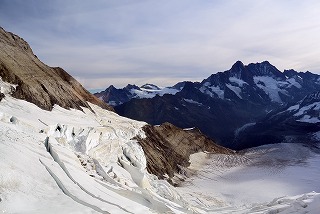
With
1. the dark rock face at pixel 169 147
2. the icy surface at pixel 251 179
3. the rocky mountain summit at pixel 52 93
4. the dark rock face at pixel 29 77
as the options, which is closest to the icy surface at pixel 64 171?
the dark rock face at pixel 29 77

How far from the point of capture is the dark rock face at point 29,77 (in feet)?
135

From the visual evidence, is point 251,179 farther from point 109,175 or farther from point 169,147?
point 109,175

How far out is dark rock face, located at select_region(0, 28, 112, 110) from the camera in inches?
1616

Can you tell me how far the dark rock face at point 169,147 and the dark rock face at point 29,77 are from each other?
12.0 meters

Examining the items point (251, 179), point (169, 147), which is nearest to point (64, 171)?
point (251, 179)

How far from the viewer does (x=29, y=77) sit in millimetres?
45250

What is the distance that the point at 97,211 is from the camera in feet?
63.4

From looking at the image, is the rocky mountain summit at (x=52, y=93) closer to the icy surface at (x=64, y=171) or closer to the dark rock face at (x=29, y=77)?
the dark rock face at (x=29, y=77)

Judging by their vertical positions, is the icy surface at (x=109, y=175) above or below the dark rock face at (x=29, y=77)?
below

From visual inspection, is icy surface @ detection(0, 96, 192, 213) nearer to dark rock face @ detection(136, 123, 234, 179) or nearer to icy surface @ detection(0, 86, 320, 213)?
icy surface @ detection(0, 86, 320, 213)

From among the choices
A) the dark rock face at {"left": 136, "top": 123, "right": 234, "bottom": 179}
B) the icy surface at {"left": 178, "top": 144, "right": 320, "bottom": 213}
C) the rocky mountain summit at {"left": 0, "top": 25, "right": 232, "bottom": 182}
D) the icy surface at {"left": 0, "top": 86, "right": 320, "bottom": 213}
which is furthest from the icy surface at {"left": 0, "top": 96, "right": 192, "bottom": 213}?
the dark rock face at {"left": 136, "top": 123, "right": 234, "bottom": 179}

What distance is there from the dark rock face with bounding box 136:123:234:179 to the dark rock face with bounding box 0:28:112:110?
12.0m

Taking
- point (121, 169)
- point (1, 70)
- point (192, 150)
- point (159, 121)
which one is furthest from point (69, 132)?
point (159, 121)

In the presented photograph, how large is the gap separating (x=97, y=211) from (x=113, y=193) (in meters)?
4.40
